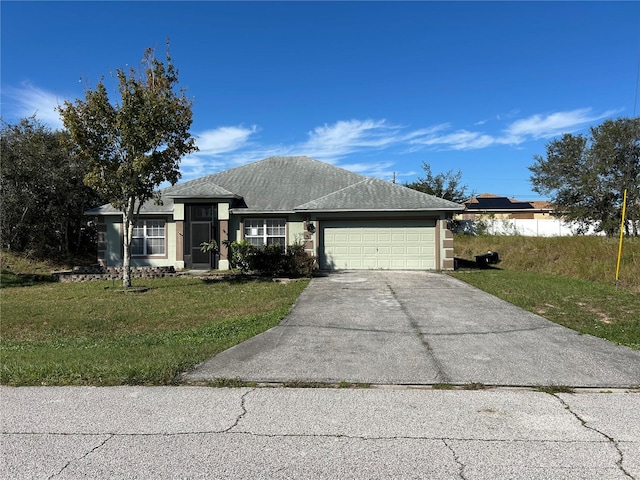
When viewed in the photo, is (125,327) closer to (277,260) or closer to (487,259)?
(277,260)

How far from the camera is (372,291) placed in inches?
488

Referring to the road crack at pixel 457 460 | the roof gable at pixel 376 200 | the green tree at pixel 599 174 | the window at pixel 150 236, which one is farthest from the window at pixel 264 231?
the green tree at pixel 599 174

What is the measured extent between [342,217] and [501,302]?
8.99 m

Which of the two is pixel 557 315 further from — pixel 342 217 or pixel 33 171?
pixel 33 171

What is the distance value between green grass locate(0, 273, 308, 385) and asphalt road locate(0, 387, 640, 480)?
1.77 ft

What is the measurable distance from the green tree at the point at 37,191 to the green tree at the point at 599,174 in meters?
29.0

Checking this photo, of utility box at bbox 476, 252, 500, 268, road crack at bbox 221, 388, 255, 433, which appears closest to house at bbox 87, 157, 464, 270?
utility box at bbox 476, 252, 500, 268

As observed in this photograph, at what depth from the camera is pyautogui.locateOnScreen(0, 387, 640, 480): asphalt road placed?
3227 millimetres

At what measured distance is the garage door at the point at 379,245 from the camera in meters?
18.4

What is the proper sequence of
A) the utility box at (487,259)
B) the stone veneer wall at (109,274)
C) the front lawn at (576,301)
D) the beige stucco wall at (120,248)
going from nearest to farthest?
the front lawn at (576,301), the stone veneer wall at (109,274), the beige stucco wall at (120,248), the utility box at (487,259)

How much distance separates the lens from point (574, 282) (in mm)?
14508

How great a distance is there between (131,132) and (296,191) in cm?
919

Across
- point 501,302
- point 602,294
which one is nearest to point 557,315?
point 501,302

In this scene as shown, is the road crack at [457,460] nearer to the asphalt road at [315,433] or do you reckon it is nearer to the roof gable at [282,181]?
the asphalt road at [315,433]
